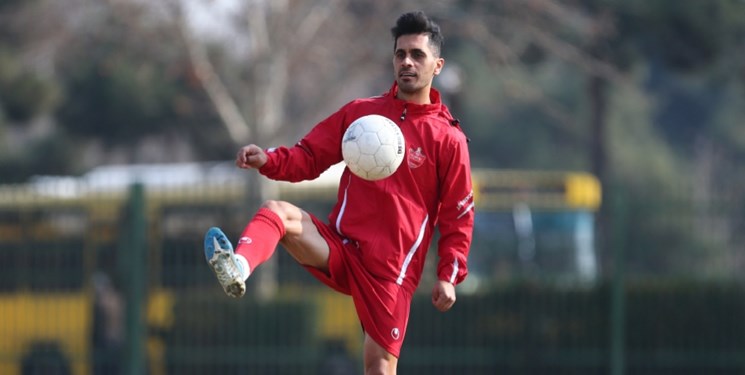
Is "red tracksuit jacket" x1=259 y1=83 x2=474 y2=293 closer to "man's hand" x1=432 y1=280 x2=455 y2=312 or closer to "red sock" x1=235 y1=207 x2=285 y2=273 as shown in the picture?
"man's hand" x1=432 y1=280 x2=455 y2=312

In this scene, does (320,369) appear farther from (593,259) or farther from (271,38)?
(271,38)

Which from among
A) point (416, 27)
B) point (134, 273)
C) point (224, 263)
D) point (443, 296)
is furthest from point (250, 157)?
point (134, 273)

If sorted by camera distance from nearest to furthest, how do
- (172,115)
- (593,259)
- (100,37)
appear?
(593,259) < (100,37) < (172,115)

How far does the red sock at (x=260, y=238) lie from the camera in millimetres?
7113

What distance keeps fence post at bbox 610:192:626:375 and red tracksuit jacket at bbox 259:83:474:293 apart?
20.2 ft

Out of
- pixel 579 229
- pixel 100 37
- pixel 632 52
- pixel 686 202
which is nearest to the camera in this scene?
pixel 686 202

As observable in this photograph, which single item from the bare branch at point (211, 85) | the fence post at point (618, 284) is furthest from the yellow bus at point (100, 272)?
the bare branch at point (211, 85)

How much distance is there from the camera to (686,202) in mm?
13445

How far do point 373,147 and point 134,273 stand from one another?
23.2 feet

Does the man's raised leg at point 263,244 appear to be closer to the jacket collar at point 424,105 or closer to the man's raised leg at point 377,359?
the man's raised leg at point 377,359

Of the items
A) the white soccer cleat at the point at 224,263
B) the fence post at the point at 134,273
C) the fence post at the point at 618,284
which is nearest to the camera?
the white soccer cleat at the point at 224,263

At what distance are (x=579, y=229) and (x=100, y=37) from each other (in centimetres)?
725

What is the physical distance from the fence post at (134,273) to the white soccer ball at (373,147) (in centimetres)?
676

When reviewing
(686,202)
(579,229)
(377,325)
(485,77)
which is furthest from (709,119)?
(377,325)
